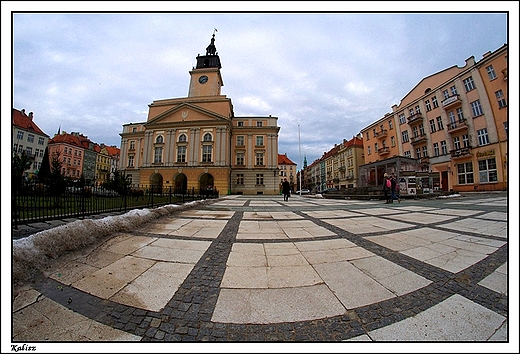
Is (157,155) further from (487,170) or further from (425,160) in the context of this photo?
(487,170)

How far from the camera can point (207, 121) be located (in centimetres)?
3369

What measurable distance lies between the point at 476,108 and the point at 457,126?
232cm

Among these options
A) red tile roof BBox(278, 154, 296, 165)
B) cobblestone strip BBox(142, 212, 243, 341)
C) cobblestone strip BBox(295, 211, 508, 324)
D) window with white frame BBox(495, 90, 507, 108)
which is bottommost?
cobblestone strip BBox(295, 211, 508, 324)

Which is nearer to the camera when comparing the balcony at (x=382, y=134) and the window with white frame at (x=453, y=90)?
the window with white frame at (x=453, y=90)

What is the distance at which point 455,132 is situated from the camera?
2394cm

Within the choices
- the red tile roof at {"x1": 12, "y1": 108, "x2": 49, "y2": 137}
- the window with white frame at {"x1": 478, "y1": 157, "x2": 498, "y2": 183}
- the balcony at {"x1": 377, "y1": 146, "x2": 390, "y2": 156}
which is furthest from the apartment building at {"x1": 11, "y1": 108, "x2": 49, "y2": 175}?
the window with white frame at {"x1": 478, "y1": 157, "x2": 498, "y2": 183}

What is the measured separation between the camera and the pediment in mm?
33844

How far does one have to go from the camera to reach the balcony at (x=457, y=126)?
22.6 m

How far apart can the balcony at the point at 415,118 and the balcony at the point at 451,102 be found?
337 centimetres

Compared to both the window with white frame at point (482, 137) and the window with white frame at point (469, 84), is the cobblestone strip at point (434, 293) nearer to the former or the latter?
the window with white frame at point (482, 137)

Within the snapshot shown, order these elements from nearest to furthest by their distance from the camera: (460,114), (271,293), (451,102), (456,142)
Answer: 1. (271,293)
2. (460,114)
3. (451,102)
4. (456,142)

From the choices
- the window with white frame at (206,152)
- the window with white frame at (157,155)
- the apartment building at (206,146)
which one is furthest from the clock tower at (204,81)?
the window with white frame at (157,155)

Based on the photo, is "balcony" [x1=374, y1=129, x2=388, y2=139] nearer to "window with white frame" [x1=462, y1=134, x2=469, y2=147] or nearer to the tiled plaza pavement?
"window with white frame" [x1=462, y1=134, x2=469, y2=147]

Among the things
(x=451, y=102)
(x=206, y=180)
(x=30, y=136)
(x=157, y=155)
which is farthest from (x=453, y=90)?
(x=30, y=136)
